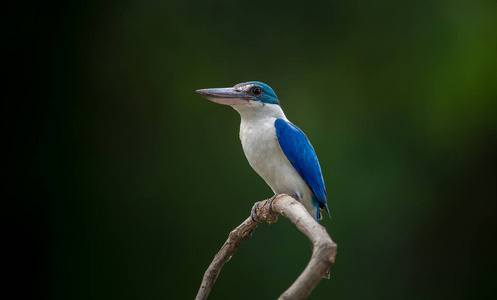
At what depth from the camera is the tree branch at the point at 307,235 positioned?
1.16m

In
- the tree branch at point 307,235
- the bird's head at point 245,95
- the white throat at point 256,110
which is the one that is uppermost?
the bird's head at point 245,95

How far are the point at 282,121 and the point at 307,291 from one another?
1031 millimetres

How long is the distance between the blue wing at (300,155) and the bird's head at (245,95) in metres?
0.11

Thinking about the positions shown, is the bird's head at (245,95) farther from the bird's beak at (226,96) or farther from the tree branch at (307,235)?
the tree branch at (307,235)

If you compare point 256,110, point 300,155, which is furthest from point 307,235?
point 256,110

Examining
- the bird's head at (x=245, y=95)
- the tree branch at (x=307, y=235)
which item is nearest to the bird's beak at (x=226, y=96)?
the bird's head at (x=245, y=95)

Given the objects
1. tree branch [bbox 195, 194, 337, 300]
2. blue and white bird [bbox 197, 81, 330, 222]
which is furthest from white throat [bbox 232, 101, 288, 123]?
tree branch [bbox 195, 194, 337, 300]

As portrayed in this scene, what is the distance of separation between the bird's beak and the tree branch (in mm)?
415

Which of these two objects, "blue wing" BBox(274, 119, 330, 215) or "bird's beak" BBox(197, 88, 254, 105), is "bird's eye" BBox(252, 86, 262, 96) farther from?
"blue wing" BBox(274, 119, 330, 215)

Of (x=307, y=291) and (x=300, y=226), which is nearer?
(x=307, y=291)

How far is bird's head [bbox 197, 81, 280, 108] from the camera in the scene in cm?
193

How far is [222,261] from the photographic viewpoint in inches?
73.0

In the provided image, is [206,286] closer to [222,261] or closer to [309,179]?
[222,261]

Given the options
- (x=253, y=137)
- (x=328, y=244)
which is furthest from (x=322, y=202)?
(x=328, y=244)
